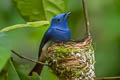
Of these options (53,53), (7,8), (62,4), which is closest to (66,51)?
(53,53)

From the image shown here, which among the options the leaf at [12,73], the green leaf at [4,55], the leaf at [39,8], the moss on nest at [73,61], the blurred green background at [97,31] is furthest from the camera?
the blurred green background at [97,31]

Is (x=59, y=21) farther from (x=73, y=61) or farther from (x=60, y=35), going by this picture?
(x=73, y=61)

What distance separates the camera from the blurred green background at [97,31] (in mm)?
3762

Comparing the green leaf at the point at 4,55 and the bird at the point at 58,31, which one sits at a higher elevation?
the green leaf at the point at 4,55

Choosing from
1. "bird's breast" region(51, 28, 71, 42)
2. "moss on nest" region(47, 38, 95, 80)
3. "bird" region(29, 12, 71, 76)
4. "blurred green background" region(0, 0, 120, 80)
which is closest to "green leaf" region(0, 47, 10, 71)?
"moss on nest" region(47, 38, 95, 80)

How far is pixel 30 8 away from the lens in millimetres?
2527

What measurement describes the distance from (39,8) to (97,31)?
2.13 m

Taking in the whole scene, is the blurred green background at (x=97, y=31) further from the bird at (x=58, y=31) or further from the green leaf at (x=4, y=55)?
the green leaf at (x=4, y=55)

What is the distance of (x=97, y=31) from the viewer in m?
4.62

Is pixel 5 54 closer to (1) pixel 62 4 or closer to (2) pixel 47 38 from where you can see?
(1) pixel 62 4

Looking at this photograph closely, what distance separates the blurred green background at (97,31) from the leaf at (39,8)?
106 centimetres

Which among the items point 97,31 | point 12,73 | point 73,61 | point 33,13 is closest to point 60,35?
point 73,61

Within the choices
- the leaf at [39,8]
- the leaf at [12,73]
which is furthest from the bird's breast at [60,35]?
the leaf at [12,73]

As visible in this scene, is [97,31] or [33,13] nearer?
[33,13]
